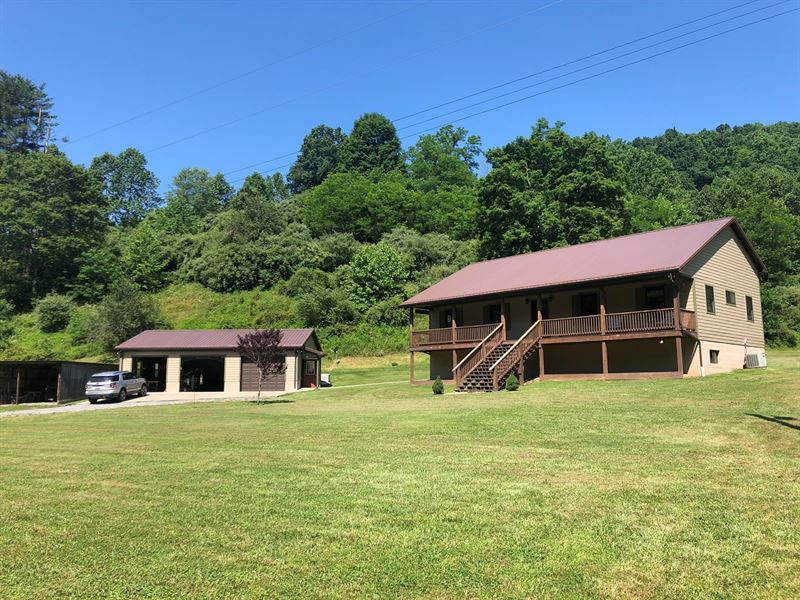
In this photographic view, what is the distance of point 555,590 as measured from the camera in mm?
4293

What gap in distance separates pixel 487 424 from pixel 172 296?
56.4 m

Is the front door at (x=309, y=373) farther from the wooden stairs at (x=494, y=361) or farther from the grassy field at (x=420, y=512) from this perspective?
the grassy field at (x=420, y=512)

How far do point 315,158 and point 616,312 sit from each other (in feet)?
299

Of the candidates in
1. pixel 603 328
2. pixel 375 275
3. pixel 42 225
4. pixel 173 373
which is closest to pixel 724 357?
pixel 603 328

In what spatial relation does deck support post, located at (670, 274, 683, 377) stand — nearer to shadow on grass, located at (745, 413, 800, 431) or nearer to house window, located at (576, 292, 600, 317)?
house window, located at (576, 292, 600, 317)

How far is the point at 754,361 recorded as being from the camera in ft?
89.7

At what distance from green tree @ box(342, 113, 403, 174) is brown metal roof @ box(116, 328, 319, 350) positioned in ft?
188

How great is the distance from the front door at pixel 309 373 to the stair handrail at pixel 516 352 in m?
16.1

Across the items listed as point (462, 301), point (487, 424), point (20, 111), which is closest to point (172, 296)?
point (462, 301)

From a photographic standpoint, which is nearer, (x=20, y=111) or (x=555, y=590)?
(x=555, y=590)

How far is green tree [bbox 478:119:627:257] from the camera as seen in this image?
1943 inches

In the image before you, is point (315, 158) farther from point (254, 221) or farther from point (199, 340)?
point (199, 340)

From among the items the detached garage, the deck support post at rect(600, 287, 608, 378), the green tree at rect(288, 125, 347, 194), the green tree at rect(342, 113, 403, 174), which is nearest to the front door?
the detached garage

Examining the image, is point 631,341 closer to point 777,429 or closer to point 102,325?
point 777,429
